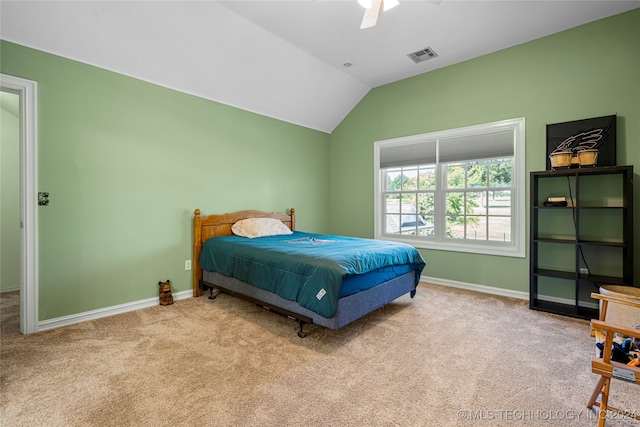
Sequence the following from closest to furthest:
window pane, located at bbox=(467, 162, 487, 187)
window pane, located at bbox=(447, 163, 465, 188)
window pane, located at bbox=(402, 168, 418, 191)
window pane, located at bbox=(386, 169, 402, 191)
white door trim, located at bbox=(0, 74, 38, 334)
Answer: white door trim, located at bbox=(0, 74, 38, 334) → window pane, located at bbox=(467, 162, 487, 187) → window pane, located at bbox=(447, 163, 465, 188) → window pane, located at bbox=(402, 168, 418, 191) → window pane, located at bbox=(386, 169, 402, 191)

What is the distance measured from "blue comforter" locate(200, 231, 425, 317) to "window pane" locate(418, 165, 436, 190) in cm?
153

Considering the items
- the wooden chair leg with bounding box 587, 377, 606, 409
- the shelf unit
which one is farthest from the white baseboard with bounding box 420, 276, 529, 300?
the wooden chair leg with bounding box 587, 377, 606, 409

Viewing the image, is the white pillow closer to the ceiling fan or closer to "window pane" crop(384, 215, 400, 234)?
"window pane" crop(384, 215, 400, 234)

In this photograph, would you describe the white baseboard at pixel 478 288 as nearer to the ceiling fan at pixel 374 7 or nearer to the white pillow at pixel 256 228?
the white pillow at pixel 256 228

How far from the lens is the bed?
2260mm

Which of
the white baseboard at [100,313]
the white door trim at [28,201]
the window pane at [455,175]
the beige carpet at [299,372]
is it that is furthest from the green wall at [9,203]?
the window pane at [455,175]

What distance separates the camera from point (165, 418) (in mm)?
1516

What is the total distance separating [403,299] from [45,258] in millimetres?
3576

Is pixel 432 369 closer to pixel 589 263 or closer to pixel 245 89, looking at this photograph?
pixel 589 263

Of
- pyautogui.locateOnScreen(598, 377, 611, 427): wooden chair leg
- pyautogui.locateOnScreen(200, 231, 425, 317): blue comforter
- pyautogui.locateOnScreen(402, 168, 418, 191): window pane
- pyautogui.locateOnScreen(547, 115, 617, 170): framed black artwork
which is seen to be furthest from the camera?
pyautogui.locateOnScreen(402, 168, 418, 191): window pane

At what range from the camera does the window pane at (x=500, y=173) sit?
3.63 metres

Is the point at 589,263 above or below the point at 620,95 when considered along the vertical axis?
below

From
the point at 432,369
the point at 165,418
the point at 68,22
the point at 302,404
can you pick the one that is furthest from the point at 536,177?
the point at 68,22

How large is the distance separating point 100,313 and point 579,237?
4.95 m
